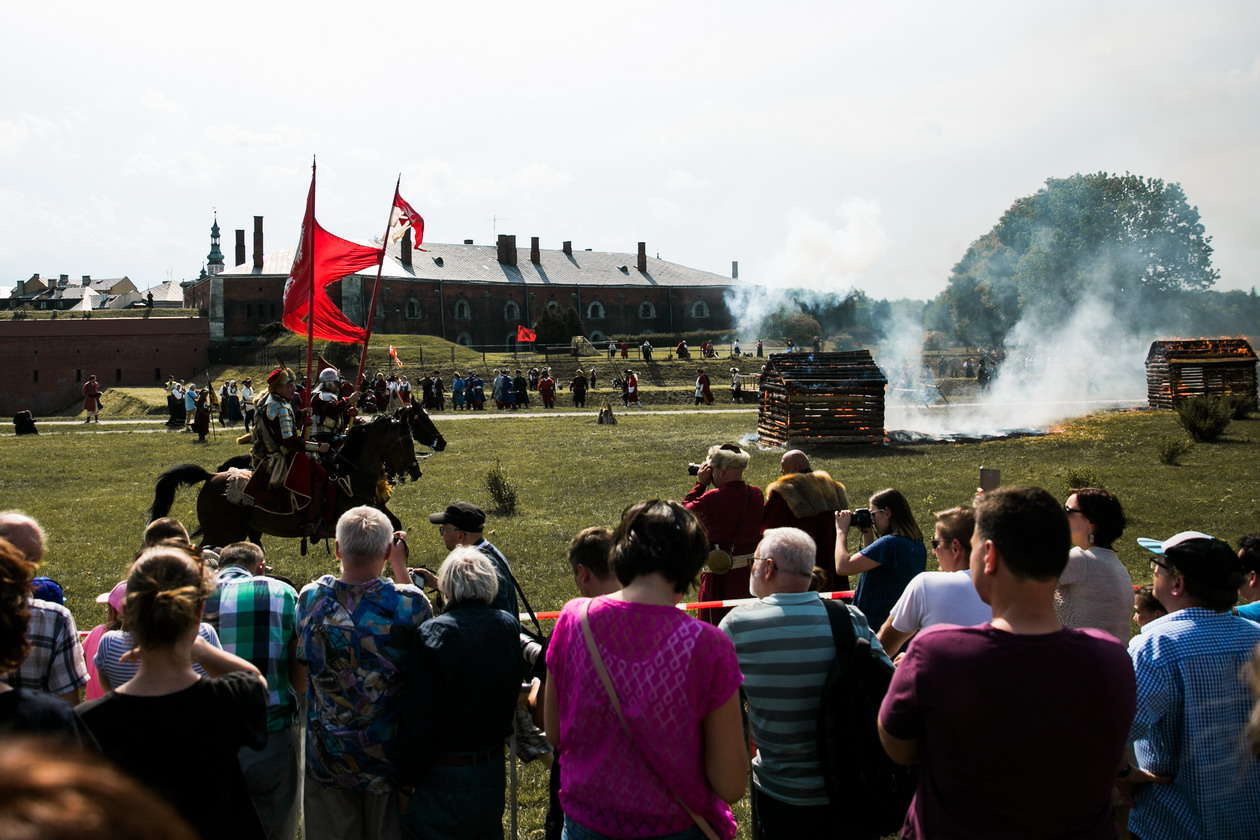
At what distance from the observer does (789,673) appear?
12.7 ft

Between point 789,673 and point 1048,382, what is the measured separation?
168ft

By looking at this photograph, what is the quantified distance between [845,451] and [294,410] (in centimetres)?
1550

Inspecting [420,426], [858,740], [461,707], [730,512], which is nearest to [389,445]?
[420,426]

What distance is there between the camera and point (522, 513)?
1627 centimetres

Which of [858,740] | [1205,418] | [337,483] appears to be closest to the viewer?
[858,740]

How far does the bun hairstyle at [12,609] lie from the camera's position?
2812mm

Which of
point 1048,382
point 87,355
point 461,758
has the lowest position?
point 461,758

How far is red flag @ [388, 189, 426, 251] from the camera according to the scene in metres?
15.1

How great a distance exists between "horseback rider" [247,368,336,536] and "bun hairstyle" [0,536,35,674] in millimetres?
8551

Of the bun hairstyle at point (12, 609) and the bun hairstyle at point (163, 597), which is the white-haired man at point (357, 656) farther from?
the bun hairstyle at point (12, 609)

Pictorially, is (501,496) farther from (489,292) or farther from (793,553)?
(489,292)

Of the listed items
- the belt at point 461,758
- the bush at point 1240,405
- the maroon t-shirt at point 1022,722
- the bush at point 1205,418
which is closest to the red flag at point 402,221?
the belt at point 461,758

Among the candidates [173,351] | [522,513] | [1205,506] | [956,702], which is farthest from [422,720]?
[173,351]

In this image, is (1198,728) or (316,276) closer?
(1198,728)
